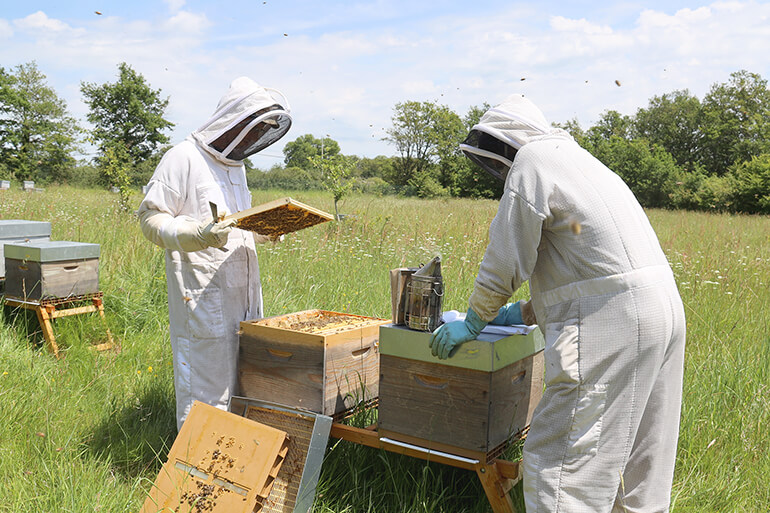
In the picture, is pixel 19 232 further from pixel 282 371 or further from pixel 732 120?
pixel 732 120

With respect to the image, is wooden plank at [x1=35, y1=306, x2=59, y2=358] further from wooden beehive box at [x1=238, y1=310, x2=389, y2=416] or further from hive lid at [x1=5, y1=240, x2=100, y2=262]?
wooden beehive box at [x1=238, y1=310, x2=389, y2=416]

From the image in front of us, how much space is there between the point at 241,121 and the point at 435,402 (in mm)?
1834

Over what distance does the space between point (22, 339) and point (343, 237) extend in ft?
13.4

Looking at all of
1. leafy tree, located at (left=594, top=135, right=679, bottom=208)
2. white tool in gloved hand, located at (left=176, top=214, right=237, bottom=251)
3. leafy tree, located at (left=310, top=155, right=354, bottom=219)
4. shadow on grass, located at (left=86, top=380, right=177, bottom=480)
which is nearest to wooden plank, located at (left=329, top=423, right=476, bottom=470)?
shadow on grass, located at (left=86, top=380, right=177, bottom=480)

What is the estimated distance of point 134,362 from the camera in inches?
188

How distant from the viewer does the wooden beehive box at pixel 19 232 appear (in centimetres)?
530

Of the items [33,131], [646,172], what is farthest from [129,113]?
[646,172]

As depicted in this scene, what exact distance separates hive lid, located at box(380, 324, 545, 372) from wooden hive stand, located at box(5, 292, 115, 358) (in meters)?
3.46

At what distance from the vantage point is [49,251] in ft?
15.8

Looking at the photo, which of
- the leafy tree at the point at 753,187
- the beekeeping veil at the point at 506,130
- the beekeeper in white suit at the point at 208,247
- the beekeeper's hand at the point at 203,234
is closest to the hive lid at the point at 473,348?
the beekeeping veil at the point at 506,130

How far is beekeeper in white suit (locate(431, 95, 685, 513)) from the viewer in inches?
83.0

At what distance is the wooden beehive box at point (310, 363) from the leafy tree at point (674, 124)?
2237 inches

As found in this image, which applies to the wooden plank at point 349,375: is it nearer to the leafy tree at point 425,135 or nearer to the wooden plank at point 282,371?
the wooden plank at point 282,371

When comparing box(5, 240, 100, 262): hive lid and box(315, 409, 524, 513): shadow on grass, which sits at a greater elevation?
box(5, 240, 100, 262): hive lid
